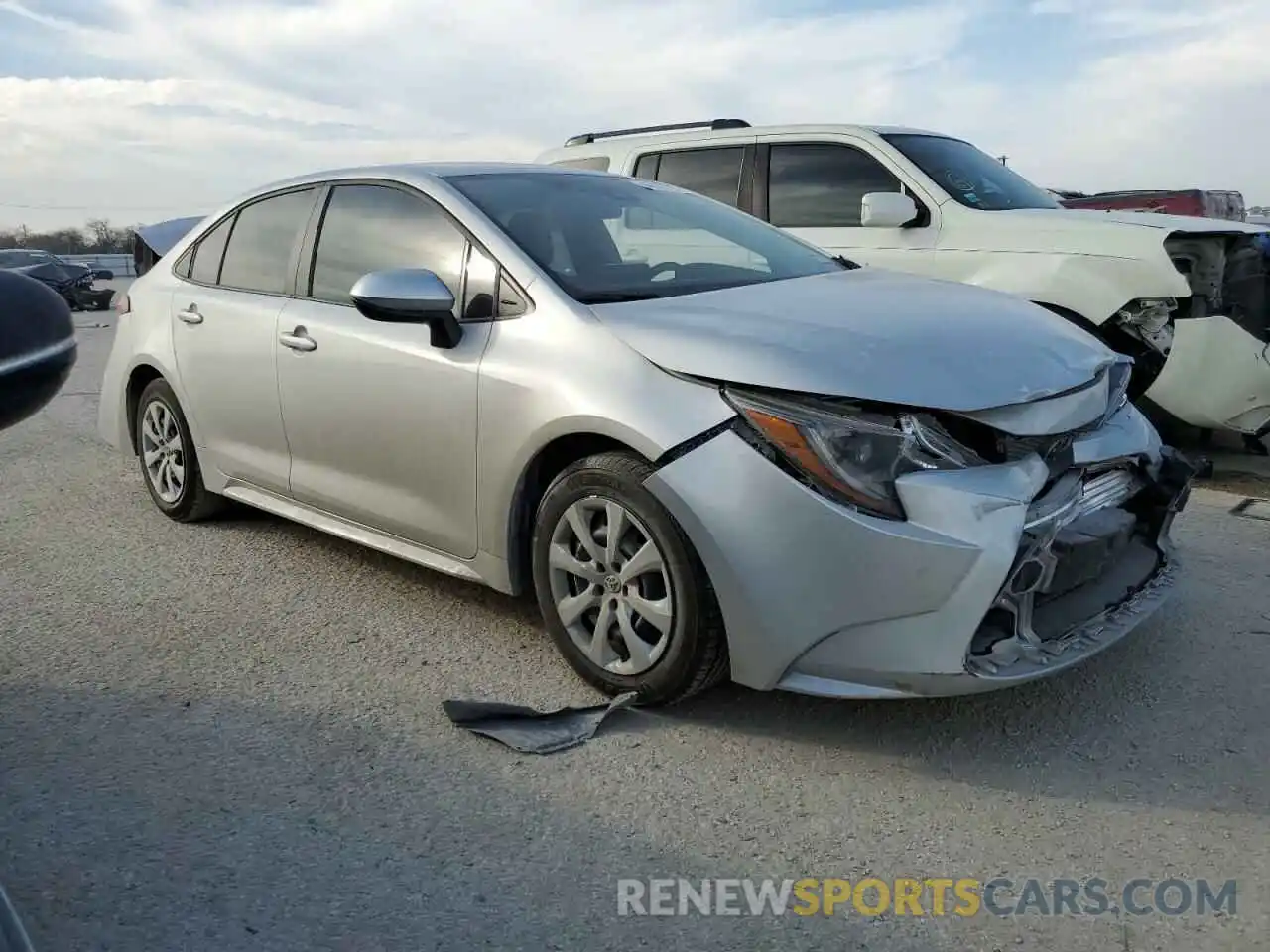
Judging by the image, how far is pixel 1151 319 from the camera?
19.0 feet

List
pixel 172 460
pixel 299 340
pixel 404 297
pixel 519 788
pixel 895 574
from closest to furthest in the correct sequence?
1. pixel 895 574
2. pixel 519 788
3. pixel 404 297
4. pixel 299 340
5. pixel 172 460

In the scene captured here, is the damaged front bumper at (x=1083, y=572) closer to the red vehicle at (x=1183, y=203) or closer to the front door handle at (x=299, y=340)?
the front door handle at (x=299, y=340)

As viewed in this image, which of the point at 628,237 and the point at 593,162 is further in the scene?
the point at 593,162

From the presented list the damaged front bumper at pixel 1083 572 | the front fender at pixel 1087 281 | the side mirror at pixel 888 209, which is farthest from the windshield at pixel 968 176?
the damaged front bumper at pixel 1083 572

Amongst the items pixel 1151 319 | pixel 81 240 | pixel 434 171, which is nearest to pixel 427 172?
pixel 434 171

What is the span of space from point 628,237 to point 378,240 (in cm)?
90

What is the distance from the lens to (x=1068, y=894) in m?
2.38

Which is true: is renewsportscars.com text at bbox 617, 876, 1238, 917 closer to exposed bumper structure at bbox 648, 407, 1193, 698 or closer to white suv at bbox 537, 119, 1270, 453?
exposed bumper structure at bbox 648, 407, 1193, 698

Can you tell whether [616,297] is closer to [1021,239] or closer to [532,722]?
[532,722]

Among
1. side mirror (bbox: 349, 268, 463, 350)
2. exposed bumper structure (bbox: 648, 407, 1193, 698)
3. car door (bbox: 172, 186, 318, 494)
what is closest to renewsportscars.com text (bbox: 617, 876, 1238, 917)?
exposed bumper structure (bbox: 648, 407, 1193, 698)

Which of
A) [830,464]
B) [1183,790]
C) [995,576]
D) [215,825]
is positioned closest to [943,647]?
[995,576]

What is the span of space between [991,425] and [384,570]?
259cm

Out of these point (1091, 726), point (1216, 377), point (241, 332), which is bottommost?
point (1091, 726)

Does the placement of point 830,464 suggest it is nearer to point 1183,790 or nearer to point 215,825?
point 1183,790
